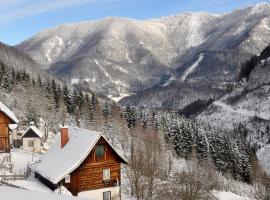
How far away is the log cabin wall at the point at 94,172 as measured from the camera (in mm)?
44438

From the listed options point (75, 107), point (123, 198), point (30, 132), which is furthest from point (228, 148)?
point (123, 198)

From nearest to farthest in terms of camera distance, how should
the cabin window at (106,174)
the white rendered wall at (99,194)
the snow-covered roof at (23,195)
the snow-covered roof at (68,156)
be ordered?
the snow-covered roof at (23,195) → the snow-covered roof at (68,156) → the white rendered wall at (99,194) → the cabin window at (106,174)

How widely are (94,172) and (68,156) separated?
3253 mm

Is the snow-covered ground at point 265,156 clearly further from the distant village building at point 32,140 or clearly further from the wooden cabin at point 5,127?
the wooden cabin at point 5,127

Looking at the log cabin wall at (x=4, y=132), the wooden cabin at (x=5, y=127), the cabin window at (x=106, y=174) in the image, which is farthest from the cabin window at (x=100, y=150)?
the log cabin wall at (x=4, y=132)

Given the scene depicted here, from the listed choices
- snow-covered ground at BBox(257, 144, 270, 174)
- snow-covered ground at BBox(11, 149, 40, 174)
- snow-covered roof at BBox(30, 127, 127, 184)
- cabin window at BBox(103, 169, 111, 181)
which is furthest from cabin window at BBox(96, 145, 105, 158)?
snow-covered ground at BBox(257, 144, 270, 174)

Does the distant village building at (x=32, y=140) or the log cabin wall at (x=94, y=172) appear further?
the distant village building at (x=32, y=140)

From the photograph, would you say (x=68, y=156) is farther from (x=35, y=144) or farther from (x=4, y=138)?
(x=35, y=144)

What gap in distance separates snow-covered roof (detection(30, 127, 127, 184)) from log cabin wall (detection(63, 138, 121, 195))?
1.36 meters

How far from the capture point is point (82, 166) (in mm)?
44906

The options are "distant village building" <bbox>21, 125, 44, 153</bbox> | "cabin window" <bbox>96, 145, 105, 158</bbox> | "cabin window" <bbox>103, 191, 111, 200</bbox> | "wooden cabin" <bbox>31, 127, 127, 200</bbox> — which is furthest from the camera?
"distant village building" <bbox>21, 125, 44, 153</bbox>

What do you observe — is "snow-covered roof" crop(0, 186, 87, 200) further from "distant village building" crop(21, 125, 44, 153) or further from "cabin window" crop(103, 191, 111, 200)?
"distant village building" crop(21, 125, 44, 153)

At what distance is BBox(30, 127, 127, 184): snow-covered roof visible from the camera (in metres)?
43.2

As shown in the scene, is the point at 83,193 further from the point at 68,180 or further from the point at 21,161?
the point at 21,161
